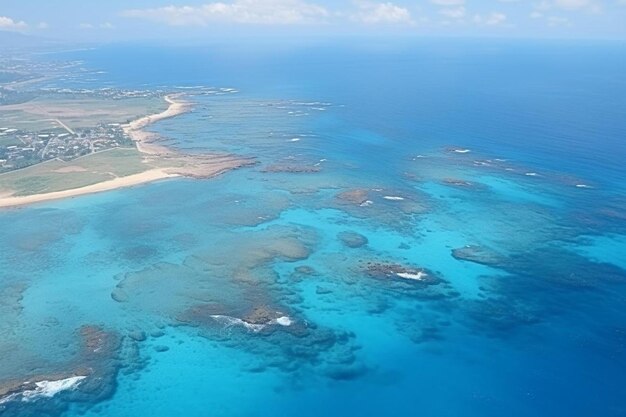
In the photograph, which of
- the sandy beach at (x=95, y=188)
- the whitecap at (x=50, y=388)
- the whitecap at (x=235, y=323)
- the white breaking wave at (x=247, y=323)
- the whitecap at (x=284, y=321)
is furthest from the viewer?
the sandy beach at (x=95, y=188)

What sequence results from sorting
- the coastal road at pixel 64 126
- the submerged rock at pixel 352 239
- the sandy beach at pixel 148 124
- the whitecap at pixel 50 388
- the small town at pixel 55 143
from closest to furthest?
the whitecap at pixel 50 388
the submerged rock at pixel 352 239
the small town at pixel 55 143
the sandy beach at pixel 148 124
the coastal road at pixel 64 126

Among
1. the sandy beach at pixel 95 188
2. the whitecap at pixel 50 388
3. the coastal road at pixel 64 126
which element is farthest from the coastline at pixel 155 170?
the whitecap at pixel 50 388

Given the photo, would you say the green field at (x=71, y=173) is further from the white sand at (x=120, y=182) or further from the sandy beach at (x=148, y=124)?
the sandy beach at (x=148, y=124)

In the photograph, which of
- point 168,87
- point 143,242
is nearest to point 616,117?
point 143,242

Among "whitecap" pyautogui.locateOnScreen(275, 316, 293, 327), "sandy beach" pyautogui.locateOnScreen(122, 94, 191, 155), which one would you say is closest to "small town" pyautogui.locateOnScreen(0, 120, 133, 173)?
"sandy beach" pyautogui.locateOnScreen(122, 94, 191, 155)

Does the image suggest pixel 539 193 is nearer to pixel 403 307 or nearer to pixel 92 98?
pixel 403 307

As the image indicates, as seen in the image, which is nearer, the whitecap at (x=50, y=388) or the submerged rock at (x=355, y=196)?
the whitecap at (x=50, y=388)

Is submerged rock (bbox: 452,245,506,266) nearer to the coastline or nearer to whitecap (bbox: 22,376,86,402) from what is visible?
whitecap (bbox: 22,376,86,402)
